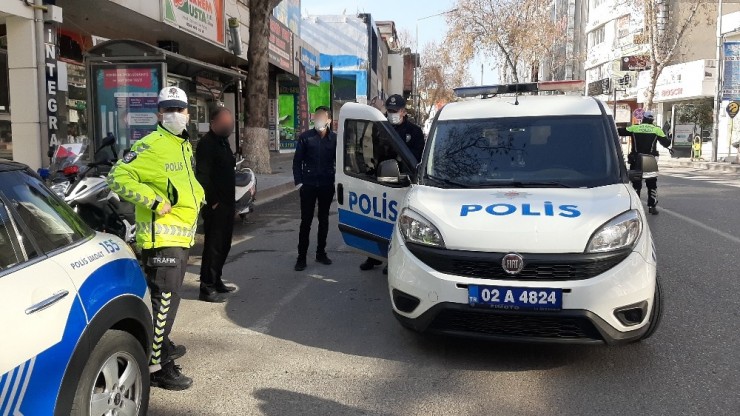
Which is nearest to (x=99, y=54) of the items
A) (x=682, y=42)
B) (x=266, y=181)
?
(x=266, y=181)

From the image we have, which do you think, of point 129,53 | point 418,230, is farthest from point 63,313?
point 129,53

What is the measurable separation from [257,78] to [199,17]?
7.59 ft

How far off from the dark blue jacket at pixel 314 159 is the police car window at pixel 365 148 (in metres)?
0.78

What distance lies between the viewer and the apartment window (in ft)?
173

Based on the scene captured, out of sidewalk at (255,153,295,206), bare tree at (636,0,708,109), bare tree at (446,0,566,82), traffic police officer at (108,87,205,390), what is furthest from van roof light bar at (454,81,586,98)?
bare tree at (446,0,566,82)

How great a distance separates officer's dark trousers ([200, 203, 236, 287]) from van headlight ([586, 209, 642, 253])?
344 cm

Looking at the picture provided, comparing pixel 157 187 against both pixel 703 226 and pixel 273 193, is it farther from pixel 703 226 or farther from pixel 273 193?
pixel 273 193

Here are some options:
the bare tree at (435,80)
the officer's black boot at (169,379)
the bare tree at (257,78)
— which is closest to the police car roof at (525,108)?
the officer's black boot at (169,379)

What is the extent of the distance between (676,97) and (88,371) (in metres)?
40.8

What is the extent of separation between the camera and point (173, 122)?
3988 mm

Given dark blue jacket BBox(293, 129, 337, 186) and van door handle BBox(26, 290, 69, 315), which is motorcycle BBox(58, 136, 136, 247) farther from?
van door handle BBox(26, 290, 69, 315)

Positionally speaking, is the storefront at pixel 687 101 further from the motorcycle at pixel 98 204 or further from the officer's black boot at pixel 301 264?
the motorcycle at pixel 98 204

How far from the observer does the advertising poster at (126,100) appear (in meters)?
11.1

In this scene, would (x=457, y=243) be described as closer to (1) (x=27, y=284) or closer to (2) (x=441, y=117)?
(2) (x=441, y=117)
